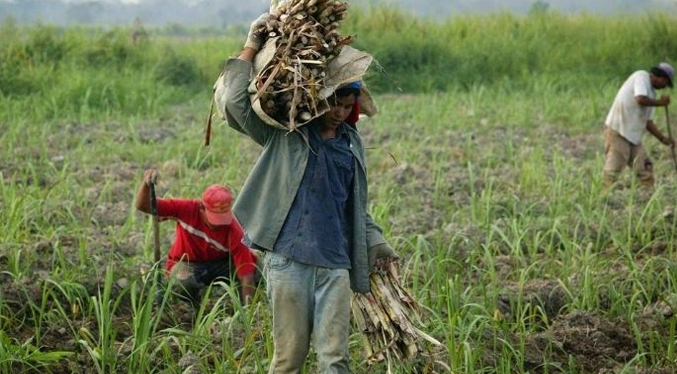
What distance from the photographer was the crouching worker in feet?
10.4

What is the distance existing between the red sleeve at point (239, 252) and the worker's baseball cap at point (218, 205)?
101 mm

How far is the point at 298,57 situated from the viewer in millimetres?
3113

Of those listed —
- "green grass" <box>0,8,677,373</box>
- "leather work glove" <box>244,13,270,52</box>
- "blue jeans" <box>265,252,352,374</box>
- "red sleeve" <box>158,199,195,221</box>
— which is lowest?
"green grass" <box>0,8,677,373</box>

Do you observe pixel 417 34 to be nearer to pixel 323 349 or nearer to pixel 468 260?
pixel 468 260

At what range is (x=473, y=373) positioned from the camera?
11.6ft

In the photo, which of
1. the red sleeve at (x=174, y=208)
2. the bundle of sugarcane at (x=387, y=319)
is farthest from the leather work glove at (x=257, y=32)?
the red sleeve at (x=174, y=208)

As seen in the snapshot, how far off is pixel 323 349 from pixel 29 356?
42.5 inches

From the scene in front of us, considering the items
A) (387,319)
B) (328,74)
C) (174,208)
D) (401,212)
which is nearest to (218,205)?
(174,208)

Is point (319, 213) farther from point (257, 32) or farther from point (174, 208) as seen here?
point (174, 208)

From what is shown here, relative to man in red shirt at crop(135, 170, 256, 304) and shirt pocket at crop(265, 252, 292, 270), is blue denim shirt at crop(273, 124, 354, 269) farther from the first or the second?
man in red shirt at crop(135, 170, 256, 304)

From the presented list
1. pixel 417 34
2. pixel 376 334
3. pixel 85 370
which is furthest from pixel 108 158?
pixel 417 34

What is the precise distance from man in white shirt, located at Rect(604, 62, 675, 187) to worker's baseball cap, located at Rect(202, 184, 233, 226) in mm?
3776

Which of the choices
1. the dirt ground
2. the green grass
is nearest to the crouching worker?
the green grass

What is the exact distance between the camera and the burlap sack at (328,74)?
10.1 ft
